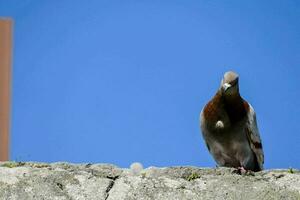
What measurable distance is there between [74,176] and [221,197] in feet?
2.87

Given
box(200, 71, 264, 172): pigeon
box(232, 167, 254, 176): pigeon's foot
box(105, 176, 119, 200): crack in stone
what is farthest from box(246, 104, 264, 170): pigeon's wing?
box(105, 176, 119, 200): crack in stone

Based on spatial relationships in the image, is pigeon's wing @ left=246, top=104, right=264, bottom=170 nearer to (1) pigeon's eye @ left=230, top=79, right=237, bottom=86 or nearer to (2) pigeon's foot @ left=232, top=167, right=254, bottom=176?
(1) pigeon's eye @ left=230, top=79, right=237, bottom=86

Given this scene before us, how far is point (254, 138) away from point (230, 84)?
0.58 metres

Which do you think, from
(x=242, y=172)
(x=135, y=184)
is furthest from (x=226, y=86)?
(x=135, y=184)

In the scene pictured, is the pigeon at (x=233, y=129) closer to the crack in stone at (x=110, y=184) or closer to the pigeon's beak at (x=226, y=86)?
the pigeon's beak at (x=226, y=86)

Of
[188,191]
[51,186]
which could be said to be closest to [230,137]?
[188,191]

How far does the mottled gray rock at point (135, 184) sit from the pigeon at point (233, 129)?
4.16ft

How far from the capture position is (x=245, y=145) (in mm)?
4988

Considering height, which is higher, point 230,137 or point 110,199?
point 230,137

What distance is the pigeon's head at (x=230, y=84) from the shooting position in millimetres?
4699

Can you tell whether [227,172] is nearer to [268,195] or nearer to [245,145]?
[268,195]

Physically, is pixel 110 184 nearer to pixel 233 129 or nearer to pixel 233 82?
pixel 233 82

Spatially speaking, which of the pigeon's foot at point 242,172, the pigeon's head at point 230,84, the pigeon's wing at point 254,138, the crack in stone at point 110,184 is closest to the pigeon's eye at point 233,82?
the pigeon's head at point 230,84

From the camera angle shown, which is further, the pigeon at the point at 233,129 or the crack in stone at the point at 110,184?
the pigeon at the point at 233,129
